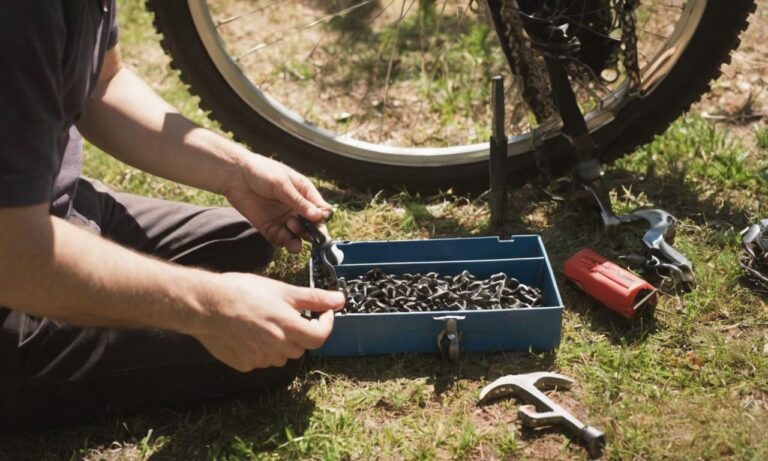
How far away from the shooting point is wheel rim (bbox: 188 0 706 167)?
7.98 feet

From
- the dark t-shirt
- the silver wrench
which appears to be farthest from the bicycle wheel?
the dark t-shirt

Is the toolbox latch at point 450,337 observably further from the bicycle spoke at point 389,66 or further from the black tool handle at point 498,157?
the bicycle spoke at point 389,66

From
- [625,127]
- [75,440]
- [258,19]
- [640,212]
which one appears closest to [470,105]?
[625,127]

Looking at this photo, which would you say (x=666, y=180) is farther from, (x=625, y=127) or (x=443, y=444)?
(x=443, y=444)

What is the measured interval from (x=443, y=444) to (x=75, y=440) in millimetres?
770

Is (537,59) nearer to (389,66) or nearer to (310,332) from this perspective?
(389,66)

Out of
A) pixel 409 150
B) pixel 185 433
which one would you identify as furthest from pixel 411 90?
pixel 185 433

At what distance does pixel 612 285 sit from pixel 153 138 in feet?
3.65

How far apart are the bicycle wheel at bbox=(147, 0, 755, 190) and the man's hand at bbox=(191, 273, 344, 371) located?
101cm

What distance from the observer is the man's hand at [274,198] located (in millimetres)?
2080

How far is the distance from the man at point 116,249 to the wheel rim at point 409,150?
0.39 metres

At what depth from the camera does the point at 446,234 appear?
255 centimetres

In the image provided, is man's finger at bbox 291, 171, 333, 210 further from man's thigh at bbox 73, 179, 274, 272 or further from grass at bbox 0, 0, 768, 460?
grass at bbox 0, 0, 768, 460

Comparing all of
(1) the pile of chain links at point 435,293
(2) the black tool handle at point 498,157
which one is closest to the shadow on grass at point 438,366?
(1) the pile of chain links at point 435,293
